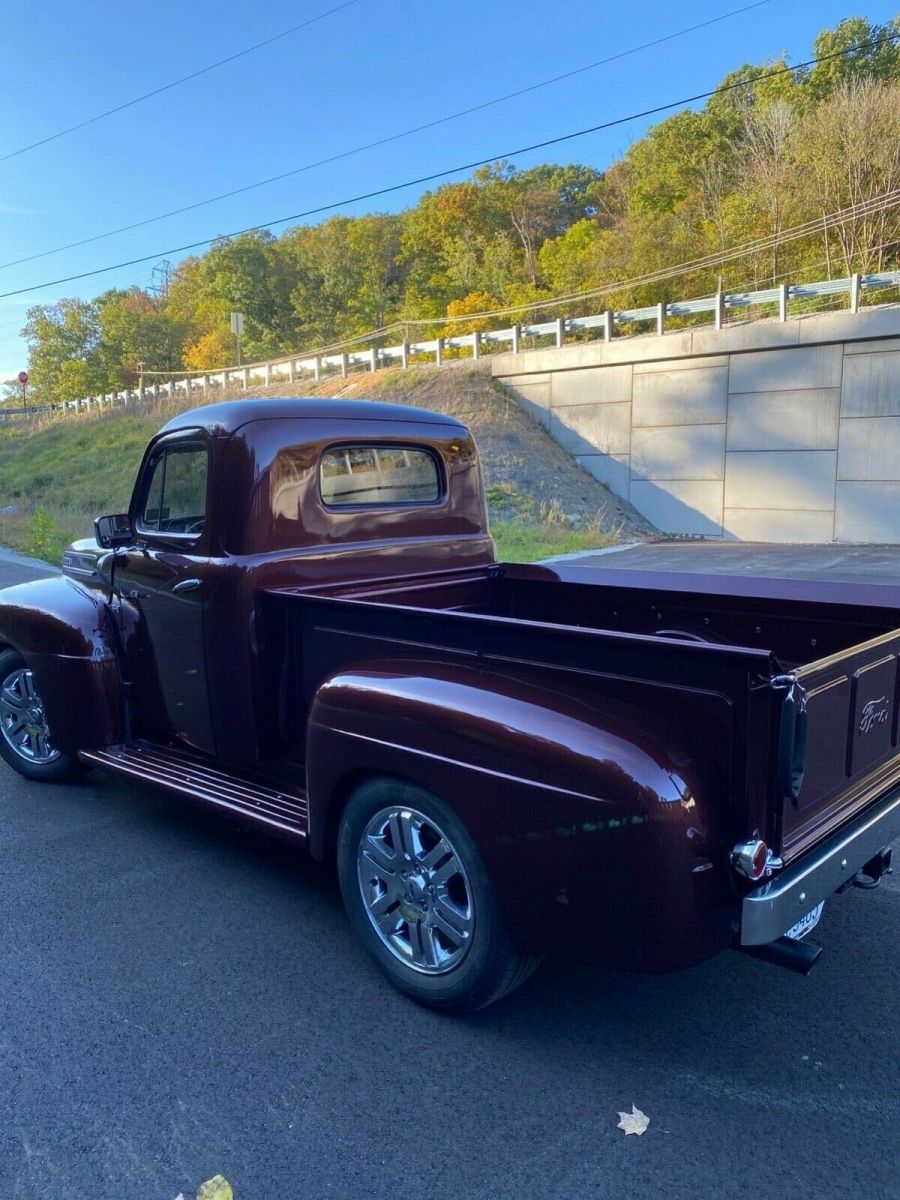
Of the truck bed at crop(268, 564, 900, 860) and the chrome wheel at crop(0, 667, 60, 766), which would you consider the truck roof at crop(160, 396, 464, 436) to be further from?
the chrome wheel at crop(0, 667, 60, 766)

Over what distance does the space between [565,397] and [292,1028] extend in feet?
85.5

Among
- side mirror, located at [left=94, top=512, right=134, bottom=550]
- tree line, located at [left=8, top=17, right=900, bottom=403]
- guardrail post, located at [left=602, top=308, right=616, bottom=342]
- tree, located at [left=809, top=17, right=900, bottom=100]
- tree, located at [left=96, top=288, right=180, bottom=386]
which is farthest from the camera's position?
tree, located at [left=96, top=288, right=180, bottom=386]

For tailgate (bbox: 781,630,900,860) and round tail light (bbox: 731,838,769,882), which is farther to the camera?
tailgate (bbox: 781,630,900,860)

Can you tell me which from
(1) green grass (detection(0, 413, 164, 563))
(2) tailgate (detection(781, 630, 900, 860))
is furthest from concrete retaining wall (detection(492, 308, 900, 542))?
(2) tailgate (detection(781, 630, 900, 860))

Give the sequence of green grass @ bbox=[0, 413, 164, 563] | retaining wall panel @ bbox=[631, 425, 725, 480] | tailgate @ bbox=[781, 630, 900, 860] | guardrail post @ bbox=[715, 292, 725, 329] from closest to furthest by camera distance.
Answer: tailgate @ bbox=[781, 630, 900, 860]
green grass @ bbox=[0, 413, 164, 563]
guardrail post @ bbox=[715, 292, 725, 329]
retaining wall panel @ bbox=[631, 425, 725, 480]

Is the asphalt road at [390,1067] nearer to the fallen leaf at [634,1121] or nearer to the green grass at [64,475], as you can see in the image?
the fallen leaf at [634,1121]

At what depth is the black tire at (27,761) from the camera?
475cm

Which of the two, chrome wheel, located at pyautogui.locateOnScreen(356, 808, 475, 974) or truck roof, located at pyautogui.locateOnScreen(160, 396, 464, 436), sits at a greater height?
truck roof, located at pyautogui.locateOnScreen(160, 396, 464, 436)

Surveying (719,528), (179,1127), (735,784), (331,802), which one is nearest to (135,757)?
(331,802)

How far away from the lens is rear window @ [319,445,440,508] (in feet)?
13.3

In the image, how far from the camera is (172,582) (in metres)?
3.98

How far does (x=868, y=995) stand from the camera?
2.97m

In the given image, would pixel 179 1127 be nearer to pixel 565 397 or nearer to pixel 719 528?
pixel 719 528

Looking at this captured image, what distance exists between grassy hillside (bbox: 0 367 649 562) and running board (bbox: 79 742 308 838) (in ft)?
36.4
